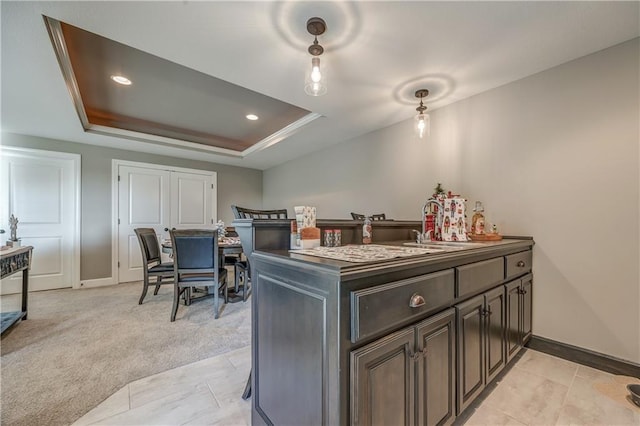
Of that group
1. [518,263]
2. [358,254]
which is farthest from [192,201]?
[518,263]

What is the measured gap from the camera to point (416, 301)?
0.99 meters

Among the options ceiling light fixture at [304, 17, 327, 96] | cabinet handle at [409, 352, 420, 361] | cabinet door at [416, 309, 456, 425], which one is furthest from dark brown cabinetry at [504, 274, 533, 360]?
ceiling light fixture at [304, 17, 327, 96]

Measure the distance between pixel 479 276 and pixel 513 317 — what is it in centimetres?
76

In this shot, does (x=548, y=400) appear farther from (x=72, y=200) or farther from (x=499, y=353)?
(x=72, y=200)

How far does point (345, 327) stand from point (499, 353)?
4.64ft

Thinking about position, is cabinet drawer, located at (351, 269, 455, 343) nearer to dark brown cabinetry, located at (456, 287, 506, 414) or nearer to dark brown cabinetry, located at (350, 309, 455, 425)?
dark brown cabinetry, located at (350, 309, 455, 425)

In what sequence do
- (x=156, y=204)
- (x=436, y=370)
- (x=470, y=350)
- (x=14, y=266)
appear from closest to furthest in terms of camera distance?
(x=436, y=370)
(x=470, y=350)
(x=14, y=266)
(x=156, y=204)

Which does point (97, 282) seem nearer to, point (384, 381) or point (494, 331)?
point (384, 381)

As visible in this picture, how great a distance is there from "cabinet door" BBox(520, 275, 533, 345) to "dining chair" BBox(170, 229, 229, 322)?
2.83m

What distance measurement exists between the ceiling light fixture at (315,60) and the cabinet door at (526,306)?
217 cm

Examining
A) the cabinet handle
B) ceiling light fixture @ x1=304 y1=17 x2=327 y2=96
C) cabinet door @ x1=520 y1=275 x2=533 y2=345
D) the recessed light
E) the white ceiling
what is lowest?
cabinet door @ x1=520 y1=275 x2=533 y2=345

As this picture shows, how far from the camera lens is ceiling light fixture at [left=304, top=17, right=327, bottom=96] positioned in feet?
5.44

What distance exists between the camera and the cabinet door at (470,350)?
125 cm

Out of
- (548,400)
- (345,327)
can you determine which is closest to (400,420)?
(345,327)
